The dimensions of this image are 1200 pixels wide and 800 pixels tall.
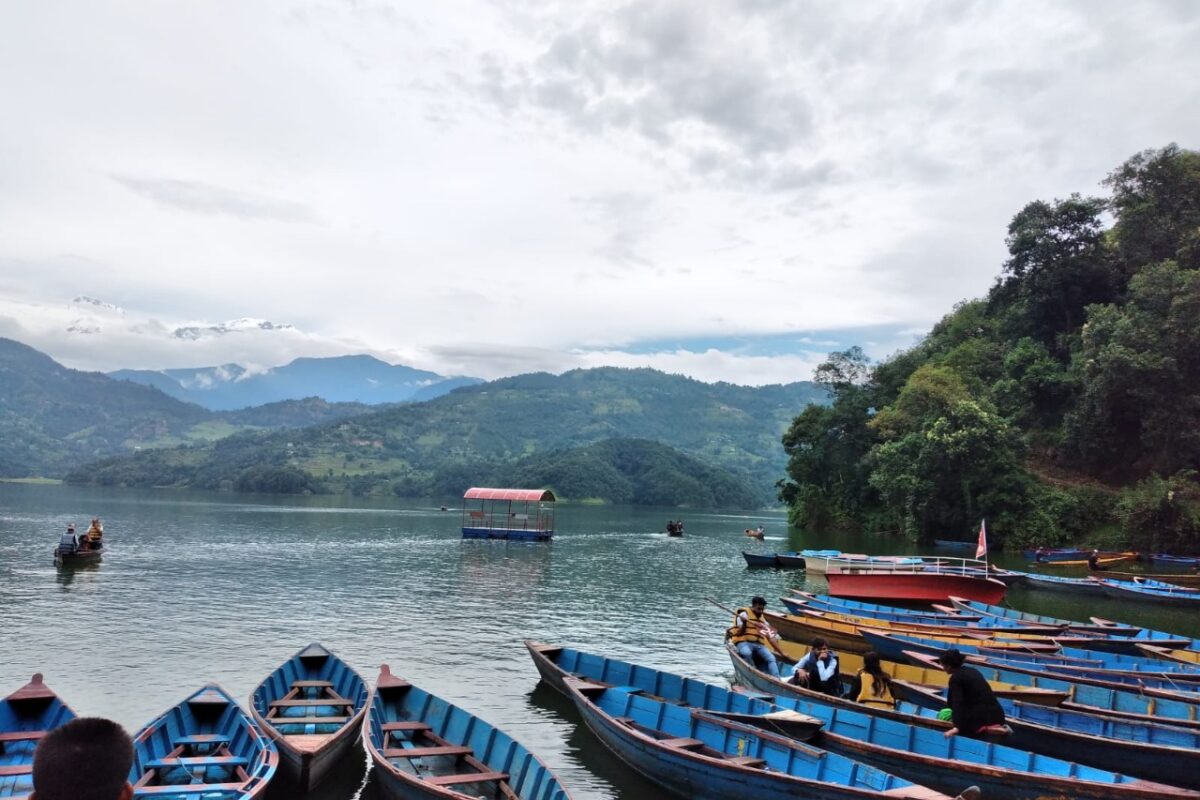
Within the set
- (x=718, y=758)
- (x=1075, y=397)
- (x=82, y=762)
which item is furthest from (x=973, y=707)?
(x=1075, y=397)

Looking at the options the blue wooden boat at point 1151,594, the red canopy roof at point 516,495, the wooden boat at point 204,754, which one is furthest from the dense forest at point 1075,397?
the wooden boat at point 204,754

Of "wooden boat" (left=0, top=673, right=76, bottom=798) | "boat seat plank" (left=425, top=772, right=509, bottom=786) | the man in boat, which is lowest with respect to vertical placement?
"wooden boat" (left=0, top=673, right=76, bottom=798)

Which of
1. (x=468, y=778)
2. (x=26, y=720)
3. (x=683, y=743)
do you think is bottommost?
Answer: (x=26, y=720)

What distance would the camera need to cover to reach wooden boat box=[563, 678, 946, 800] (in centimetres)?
1166

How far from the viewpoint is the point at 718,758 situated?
13.3m

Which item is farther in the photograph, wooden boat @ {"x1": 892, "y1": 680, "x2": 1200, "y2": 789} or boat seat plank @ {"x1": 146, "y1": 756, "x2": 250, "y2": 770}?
wooden boat @ {"x1": 892, "y1": 680, "x2": 1200, "y2": 789}

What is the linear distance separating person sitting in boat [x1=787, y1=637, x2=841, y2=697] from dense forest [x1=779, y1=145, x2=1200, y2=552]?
48.0 meters

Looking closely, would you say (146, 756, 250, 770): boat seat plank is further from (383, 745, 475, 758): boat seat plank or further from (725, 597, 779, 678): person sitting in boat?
(725, 597, 779, 678): person sitting in boat

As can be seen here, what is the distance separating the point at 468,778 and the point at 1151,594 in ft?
127

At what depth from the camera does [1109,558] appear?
2063 inches

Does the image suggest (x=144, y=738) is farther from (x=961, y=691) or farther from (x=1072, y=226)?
(x=1072, y=226)

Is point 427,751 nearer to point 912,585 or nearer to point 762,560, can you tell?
point 912,585

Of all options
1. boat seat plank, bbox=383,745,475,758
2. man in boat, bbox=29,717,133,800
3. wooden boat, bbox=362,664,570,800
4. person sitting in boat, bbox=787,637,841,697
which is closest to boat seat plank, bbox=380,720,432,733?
wooden boat, bbox=362,664,570,800

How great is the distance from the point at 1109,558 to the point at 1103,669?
40.1 meters
